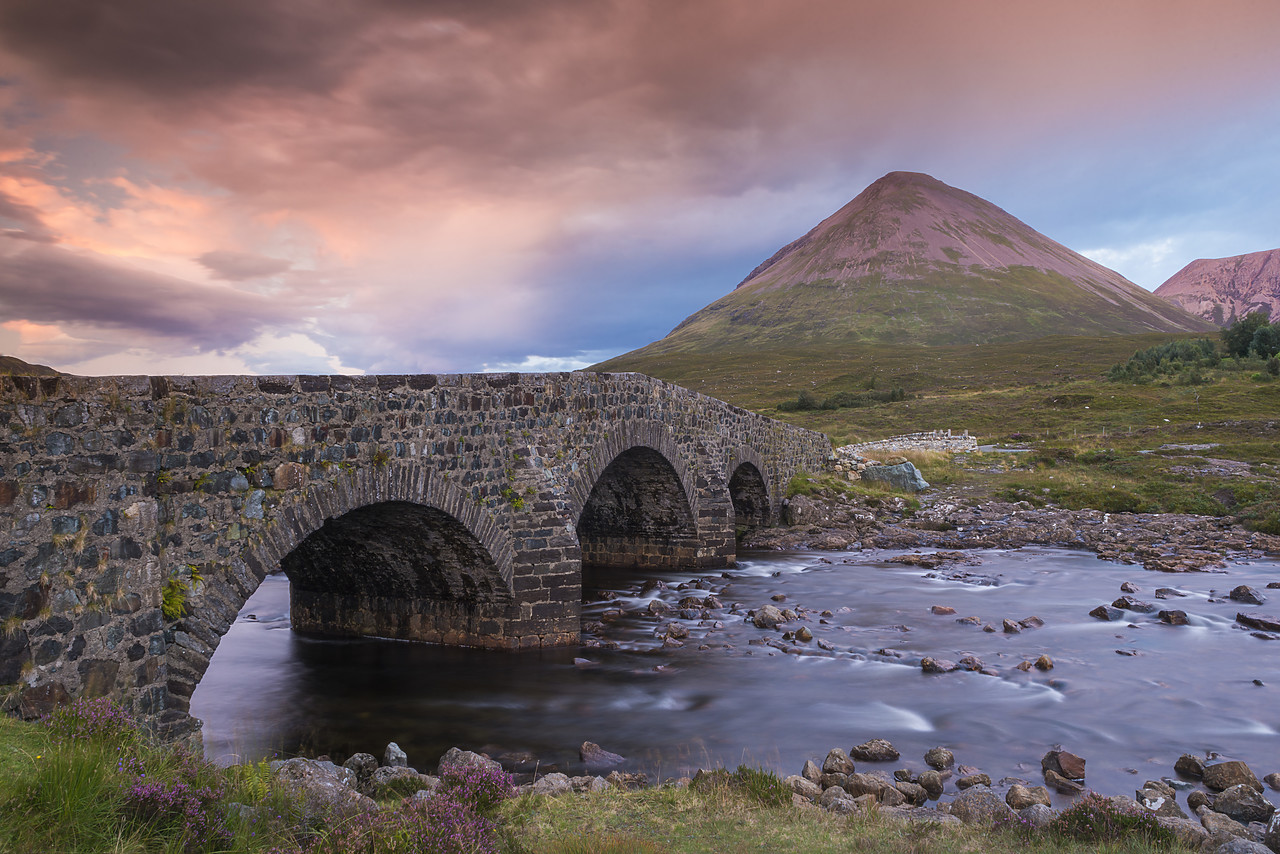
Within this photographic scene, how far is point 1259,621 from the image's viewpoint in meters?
15.5

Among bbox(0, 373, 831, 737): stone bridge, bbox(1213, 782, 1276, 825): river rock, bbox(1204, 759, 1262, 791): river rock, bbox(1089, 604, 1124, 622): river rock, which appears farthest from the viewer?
bbox(1089, 604, 1124, 622): river rock

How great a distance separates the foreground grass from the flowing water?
274cm

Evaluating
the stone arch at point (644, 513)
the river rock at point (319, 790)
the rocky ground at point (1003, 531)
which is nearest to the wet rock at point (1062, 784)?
the river rock at point (319, 790)

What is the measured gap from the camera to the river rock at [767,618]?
16.2 meters

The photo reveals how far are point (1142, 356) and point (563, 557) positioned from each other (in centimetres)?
6982

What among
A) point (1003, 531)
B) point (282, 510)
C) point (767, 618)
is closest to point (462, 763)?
point (282, 510)

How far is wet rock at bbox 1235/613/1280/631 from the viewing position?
50.5ft

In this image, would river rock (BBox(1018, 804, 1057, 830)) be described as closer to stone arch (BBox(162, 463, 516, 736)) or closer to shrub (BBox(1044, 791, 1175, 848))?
shrub (BBox(1044, 791, 1175, 848))

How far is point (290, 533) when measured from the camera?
359 inches

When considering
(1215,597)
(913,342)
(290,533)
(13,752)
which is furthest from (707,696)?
(913,342)

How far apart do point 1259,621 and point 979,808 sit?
491 inches

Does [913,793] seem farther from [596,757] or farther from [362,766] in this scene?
[362,766]

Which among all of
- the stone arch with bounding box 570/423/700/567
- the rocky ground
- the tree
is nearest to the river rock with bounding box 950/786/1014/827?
the stone arch with bounding box 570/423/700/567

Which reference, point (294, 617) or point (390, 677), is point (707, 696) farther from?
point (294, 617)
